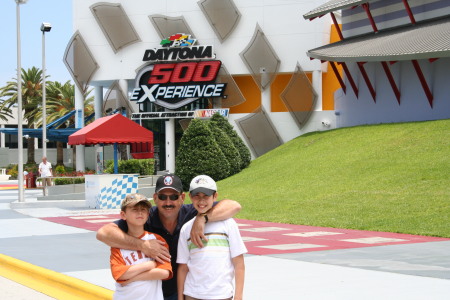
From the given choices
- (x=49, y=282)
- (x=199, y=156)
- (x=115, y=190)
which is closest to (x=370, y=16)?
(x=199, y=156)

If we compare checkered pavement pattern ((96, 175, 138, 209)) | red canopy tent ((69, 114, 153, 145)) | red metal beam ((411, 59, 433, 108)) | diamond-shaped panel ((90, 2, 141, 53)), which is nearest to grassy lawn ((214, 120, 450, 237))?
red metal beam ((411, 59, 433, 108))

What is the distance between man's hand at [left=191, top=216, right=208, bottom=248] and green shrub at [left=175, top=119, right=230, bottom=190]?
3057 cm

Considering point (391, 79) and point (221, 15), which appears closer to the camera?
point (391, 79)

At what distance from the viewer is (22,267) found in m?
12.7

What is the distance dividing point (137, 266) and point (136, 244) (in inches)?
6.2

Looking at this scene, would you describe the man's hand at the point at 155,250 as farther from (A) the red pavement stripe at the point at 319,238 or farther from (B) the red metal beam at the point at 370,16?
(B) the red metal beam at the point at 370,16

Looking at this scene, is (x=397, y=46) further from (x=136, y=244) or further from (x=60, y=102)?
(x=60, y=102)

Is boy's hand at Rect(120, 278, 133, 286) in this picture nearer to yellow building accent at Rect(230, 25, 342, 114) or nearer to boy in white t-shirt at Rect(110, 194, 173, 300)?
boy in white t-shirt at Rect(110, 194, 173, 300)

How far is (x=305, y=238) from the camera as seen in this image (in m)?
16.9

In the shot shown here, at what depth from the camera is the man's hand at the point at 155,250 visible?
5.39 m

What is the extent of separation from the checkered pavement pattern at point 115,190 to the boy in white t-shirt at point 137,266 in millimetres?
22755

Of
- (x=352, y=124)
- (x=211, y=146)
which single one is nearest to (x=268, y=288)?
(x=211, y=146)

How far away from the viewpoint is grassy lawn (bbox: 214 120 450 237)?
2077 cm

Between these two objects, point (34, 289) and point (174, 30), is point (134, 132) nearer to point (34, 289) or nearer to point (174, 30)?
point (34, 289)
